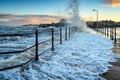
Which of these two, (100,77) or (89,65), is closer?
(100,77)

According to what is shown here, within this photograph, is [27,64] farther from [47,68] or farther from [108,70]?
[108,70]

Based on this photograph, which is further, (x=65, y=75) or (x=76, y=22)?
(x=76, y=22)

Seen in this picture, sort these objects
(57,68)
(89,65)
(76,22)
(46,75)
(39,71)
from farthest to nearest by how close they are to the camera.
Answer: (76,22) → (89,65) → (57,68) → (39,71) → (46,75)

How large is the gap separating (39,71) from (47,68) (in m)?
0.53

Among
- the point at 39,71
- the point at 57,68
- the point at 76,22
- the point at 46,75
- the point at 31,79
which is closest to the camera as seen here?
the point at 31,79

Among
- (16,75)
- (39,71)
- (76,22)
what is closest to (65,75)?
(39,71)

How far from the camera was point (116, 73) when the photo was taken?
22.0ft

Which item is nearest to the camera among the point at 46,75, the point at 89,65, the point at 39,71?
the point at 46,75

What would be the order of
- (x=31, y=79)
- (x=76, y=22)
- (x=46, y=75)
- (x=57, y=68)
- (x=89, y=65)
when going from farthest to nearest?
1. (x=76, y=22)
2. (x=89, y=65)
3. (x=57, y=68)
4. (x=46, y=75)
5. (x=31, y=79)

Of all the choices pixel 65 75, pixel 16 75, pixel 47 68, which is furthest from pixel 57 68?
pixel 16 75

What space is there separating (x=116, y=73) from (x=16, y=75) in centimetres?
272

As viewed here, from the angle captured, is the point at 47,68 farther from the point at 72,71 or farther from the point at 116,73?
the point at 116,73

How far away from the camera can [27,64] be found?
25.5ft

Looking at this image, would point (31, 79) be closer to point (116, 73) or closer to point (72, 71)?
point (72, 71)
